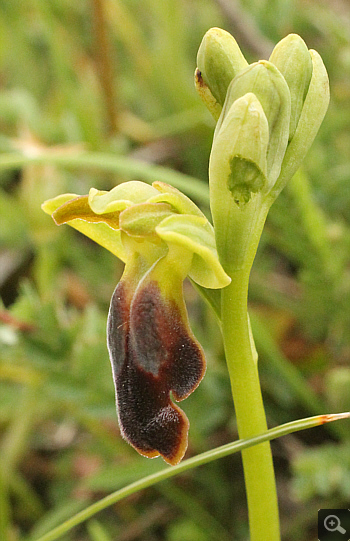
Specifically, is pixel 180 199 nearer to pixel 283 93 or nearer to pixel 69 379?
pixel 283 93

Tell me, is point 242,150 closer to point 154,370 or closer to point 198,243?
point 198,243

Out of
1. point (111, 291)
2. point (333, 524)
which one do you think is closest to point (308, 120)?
point (333, 524)

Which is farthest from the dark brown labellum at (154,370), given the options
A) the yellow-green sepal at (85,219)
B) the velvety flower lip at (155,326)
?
the yellow-green sepal at (85,219)

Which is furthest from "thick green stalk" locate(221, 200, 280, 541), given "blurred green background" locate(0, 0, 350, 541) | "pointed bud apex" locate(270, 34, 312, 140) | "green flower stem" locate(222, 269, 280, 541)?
"blurred green background" locate(0, 0, 350, 541)

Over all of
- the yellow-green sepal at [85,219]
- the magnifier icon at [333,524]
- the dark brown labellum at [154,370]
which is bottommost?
the magnifier icon at [333,524]

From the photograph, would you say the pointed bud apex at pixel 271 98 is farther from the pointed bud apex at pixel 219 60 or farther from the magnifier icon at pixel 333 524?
the magnifier icon at pixel 333 524
